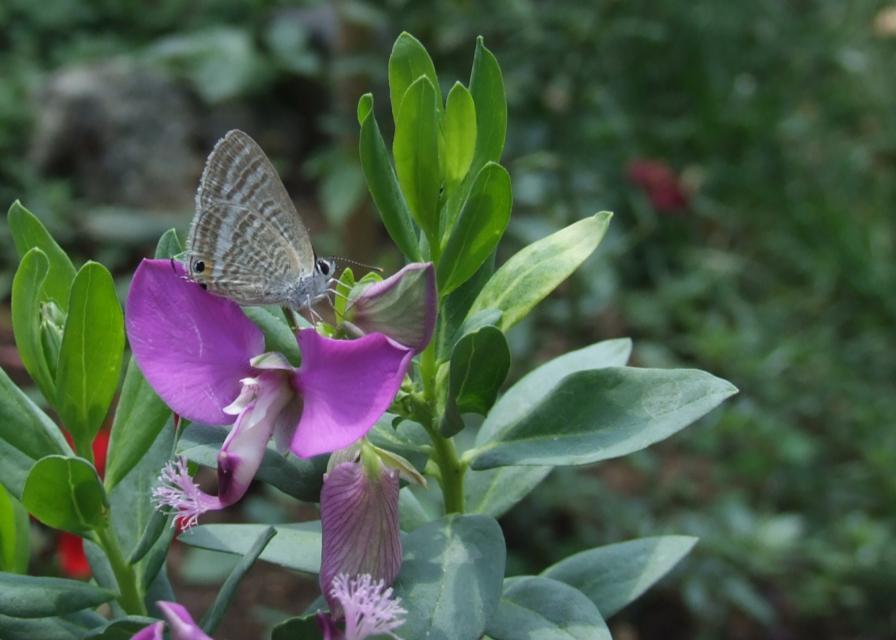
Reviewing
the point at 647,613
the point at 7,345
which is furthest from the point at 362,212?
the point at 647,613

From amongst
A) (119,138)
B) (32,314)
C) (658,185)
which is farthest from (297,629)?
(119,138)

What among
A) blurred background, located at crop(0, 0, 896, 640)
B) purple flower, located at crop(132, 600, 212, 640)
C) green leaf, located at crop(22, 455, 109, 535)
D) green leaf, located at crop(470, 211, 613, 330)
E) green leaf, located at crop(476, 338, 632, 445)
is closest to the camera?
purple flower, located at crop(132, 600, 212, 640)

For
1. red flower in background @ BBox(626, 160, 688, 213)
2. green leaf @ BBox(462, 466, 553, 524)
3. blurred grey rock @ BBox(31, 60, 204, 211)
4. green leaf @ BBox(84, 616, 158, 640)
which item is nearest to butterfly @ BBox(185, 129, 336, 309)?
green leaf @ BBox(84, 616, 158, 640)

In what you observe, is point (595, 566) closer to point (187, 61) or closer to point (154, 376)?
point (154, 376)

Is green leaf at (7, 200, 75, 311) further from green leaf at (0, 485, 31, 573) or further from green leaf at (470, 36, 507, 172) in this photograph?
green leaf at (470, 36, 507, 172)

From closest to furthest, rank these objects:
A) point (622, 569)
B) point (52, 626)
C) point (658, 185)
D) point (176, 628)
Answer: point (176, 628)
point (52, 626)
point (622, 569)
point (658, 185)

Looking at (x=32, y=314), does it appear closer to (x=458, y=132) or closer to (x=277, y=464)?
(x=277, y=464)

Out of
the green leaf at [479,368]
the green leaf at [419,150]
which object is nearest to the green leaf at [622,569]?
the green leaf at [479,368]
